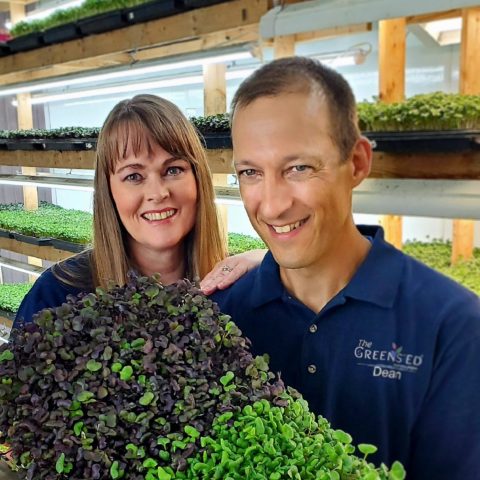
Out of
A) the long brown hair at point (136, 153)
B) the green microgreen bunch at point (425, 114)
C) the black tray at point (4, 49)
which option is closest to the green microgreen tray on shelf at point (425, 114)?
the green microgreen bunch at point (425, 114)

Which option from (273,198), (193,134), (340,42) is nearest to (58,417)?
(273,198)

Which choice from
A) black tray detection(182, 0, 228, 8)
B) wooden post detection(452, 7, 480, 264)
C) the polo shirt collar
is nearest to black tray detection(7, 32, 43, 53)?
black tray detection(182, 0, 228, 8)

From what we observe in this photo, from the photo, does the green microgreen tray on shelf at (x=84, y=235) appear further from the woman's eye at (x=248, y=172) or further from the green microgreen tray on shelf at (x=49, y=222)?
the woman's eye at (x=248, y=172)

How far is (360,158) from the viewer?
3.46 feet

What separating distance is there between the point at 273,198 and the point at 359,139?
223 millimetres

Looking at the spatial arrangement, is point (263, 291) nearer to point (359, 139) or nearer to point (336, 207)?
point (336, 207)

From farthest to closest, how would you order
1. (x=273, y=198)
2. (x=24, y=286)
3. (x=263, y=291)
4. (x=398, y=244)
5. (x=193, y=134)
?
1. (x=24, y=286)
2. (x=398, y=244)
3. (x=193, y=134)
4. (x=263, y=291)
5. (x=273, y=198)

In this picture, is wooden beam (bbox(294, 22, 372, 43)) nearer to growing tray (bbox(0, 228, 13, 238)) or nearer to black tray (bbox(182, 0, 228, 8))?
black tray (bbox(182, 0, 228, 8))

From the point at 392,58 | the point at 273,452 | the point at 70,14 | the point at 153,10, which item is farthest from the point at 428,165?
the point at 70,14

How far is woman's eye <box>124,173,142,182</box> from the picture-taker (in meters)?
1.64

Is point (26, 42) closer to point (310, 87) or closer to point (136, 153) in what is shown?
point (136, 153)

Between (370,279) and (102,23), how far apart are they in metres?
2.89

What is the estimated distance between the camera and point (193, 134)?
170 cm

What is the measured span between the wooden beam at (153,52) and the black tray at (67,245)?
127 cm
